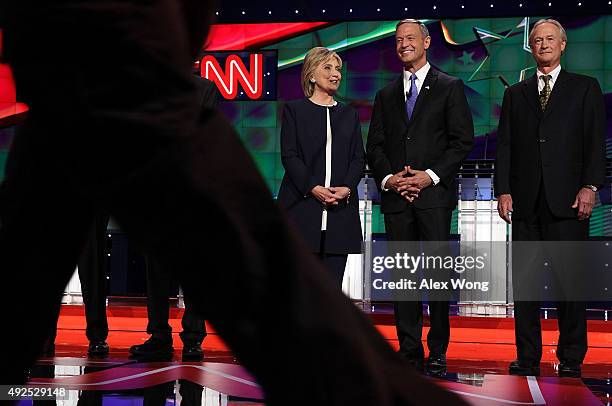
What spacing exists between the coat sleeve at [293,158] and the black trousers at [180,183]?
3182 mm

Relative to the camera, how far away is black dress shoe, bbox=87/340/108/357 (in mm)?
3768

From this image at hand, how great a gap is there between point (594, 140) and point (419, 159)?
84 centimetres

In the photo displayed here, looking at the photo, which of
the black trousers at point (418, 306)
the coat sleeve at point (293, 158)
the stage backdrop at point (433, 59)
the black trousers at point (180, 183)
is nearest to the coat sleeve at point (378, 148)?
the black trousers at point (418, 306)

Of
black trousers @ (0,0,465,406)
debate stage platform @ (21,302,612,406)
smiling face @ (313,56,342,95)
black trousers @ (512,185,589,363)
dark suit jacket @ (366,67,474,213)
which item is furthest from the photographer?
smiling face @ (313,56,342,95)

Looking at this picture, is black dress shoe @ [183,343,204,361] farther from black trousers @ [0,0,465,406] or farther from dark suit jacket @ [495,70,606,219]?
black trousers @ [0,0,465,406]

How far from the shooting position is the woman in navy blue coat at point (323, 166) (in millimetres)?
3984

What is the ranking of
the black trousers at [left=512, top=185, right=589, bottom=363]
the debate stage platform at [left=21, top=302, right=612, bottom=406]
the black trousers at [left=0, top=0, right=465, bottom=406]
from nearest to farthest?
1. the black trousers at [left=0, top=0, right=465, bottom=406]
2. the debate stage platform at [left=21, top=302, right=612, bottom=406]
3. the black trousers at [left=512, top=185, right=589, bottom=363]

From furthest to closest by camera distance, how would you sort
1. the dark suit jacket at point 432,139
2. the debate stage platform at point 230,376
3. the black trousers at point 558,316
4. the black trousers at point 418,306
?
the dark suit jacket at point 432,139 < the black trousers at point 418,306 < the black trousers at point 558,316 < the debate stage platform at point 230,376

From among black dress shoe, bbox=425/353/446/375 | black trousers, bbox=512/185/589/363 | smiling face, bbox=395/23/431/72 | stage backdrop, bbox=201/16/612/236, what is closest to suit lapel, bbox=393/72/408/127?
smiling face, bbox=395/23/431/72

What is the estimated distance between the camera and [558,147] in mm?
3811

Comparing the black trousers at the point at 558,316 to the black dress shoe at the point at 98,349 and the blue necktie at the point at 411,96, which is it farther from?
the black dress shoe at the point at 98,349

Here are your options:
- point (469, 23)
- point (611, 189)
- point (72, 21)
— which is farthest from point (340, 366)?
point (469, 23)

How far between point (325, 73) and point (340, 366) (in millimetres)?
3459

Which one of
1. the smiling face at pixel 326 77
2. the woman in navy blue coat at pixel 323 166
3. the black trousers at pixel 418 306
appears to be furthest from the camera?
the smiling face at pixel 326 77
